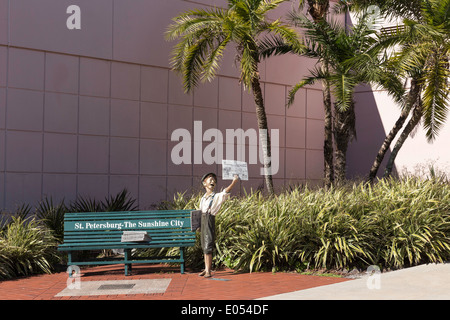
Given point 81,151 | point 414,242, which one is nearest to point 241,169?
point 414,242

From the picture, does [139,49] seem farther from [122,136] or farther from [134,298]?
[134,298]

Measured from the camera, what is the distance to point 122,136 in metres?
17.8

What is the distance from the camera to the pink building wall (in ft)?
52.7

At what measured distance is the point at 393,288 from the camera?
859cm

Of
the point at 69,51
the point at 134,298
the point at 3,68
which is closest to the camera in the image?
the point at 134,298

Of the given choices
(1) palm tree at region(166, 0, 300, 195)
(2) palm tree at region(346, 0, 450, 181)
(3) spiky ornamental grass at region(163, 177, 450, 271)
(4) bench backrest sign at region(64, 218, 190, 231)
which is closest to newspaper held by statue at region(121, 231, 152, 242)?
(4) bench backrest sign at region(64, 218, 190, 231)

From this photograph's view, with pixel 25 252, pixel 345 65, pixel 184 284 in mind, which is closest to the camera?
pixel 184 284

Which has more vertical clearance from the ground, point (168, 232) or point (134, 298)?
point (168, 232)

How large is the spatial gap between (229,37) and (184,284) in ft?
26.2

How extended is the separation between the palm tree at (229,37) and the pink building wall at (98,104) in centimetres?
100

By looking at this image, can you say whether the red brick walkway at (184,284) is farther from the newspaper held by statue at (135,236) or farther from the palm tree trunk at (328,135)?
the palm tree trunk at (328,135)

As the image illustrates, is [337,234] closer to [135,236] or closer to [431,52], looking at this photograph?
[135,236]

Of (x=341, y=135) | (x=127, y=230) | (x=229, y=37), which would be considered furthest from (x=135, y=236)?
(x=341, y=135)

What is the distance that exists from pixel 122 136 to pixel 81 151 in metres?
1.31
